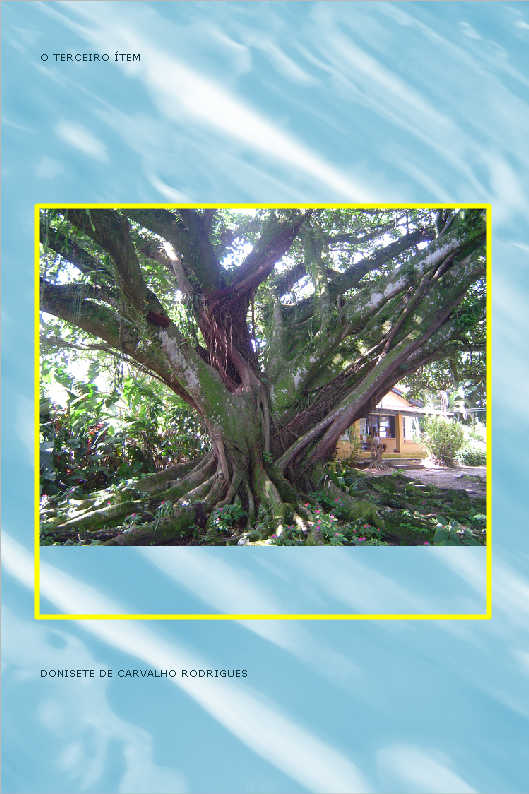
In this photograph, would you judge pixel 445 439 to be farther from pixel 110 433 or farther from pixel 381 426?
pixel 110 433

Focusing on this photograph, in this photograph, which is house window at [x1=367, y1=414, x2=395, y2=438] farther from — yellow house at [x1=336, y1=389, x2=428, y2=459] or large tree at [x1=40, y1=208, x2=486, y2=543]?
large tree at [x1=40, y1=208, x2=486, y2=543]

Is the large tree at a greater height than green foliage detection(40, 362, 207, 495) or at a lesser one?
greater

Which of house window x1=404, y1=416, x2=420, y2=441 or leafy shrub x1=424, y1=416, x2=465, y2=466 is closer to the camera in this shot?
leafy shrub x1=424, y1=416, x2=465, y2=466

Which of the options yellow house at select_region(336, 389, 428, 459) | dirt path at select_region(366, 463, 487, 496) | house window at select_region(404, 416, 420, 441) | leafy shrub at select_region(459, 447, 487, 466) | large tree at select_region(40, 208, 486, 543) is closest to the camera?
large tree at select_region(40, 208, 486, 543)

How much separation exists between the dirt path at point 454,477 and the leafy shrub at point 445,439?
36 centimetres

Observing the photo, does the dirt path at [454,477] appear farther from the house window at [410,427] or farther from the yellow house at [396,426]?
the house window at [410,427]

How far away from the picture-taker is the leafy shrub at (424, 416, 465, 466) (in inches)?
508

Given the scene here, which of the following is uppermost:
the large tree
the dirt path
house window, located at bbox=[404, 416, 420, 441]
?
the large tree

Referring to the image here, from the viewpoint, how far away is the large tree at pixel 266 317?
442 cm

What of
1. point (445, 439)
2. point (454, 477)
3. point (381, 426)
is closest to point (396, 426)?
point (381, 426)

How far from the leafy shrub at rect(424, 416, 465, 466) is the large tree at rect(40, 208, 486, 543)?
723 centimetres

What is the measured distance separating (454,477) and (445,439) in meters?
3.05

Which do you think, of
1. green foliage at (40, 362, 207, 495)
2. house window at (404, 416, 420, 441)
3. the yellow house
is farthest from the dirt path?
green foliage at (40, 362, 207, 495)

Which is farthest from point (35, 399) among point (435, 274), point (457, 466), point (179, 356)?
point (457, 466)
